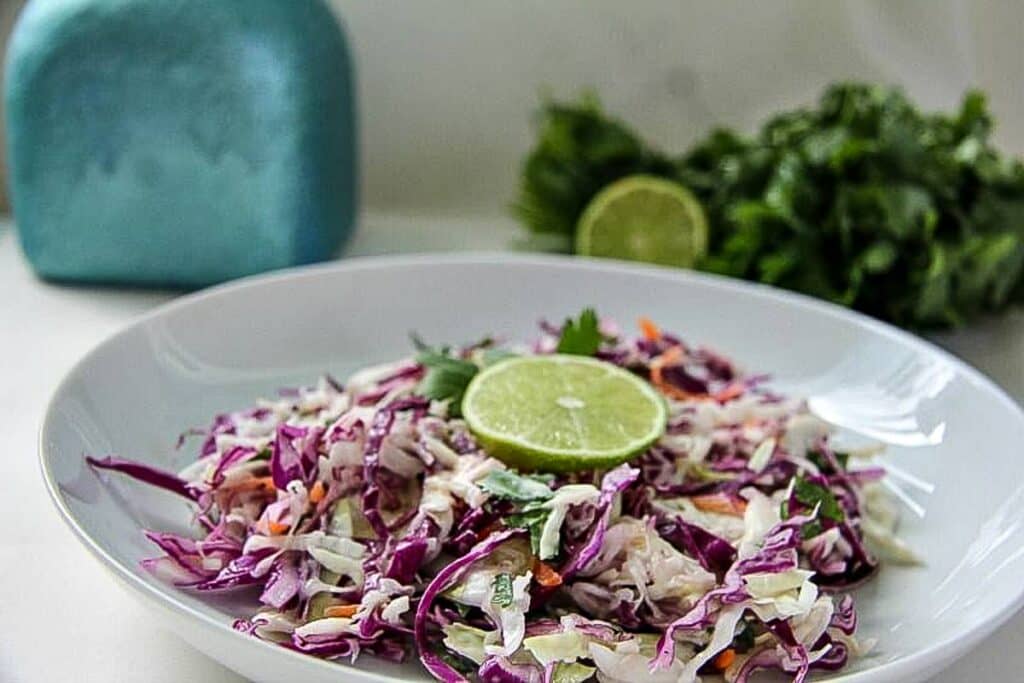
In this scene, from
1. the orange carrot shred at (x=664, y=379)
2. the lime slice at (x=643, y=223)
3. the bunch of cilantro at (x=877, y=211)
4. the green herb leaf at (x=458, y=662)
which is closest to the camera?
the green herb leaf at (x=458, y=662)

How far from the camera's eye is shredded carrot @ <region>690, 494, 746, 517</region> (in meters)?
1.12

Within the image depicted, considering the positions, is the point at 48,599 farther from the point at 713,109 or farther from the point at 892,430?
the point at 713,109

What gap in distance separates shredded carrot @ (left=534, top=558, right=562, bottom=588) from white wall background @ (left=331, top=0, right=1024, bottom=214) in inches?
50.0

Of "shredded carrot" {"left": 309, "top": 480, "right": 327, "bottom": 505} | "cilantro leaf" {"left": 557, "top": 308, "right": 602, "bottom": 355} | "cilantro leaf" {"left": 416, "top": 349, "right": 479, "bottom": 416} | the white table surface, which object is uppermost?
"cilantro leaf" {"left": 557, "top": 308, "right": 602, "bottom": 355}

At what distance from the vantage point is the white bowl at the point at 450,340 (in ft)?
3.21

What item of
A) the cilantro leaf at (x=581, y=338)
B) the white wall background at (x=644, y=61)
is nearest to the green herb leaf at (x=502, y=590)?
the cilantro leaf at (x=581, y=338)

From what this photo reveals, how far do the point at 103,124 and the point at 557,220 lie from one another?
61 cm

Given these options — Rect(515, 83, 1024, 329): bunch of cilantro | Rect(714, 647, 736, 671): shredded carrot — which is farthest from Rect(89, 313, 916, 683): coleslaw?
Rect(515, 83, 1024, 329): bunch of cilantro

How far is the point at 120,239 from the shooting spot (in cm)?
175

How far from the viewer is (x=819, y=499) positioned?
115cm

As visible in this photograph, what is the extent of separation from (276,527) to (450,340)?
0.50m

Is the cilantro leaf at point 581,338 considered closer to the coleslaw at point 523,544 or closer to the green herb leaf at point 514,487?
the coleslaw at point 523,544

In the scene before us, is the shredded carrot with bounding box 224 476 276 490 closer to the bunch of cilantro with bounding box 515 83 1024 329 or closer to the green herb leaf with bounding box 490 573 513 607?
the green herb leaf with bounding box 490 573 513 607

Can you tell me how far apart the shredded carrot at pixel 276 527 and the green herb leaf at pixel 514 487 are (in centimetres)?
15
